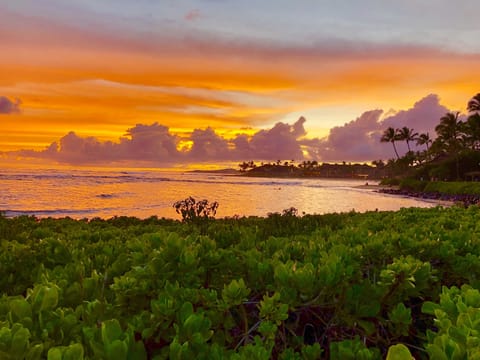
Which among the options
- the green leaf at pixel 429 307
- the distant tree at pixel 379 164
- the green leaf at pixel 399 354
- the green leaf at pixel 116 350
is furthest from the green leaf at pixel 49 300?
the distant tree at pixel 379 164

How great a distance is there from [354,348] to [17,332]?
1.28m

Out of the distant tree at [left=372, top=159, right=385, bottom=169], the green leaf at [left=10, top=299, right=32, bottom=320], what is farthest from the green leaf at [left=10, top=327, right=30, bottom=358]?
the distant tree at [left=372, top=159, right=385, bottom=169]

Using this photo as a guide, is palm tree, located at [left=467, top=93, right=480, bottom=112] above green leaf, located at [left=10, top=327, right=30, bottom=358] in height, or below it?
above

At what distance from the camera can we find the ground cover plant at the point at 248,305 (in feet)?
5.09

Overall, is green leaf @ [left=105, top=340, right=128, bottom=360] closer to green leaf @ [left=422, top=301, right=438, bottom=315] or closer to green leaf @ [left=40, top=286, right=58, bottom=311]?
green leaf @ [left=40, top=286, right=58, bottom=311]

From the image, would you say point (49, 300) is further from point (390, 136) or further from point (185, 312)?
point (390, 136)

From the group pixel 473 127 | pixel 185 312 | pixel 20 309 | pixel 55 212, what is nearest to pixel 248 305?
pixel 185 312

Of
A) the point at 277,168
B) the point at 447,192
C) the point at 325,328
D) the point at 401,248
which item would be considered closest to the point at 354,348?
the point at 325,328

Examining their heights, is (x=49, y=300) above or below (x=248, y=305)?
above

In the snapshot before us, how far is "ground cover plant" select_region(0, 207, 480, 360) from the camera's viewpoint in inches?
61.1

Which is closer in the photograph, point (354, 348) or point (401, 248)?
point (354, 348)

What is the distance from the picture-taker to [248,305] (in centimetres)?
243

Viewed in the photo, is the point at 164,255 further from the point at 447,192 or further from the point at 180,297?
the point at 447,192

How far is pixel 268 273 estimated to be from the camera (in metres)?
2.42
